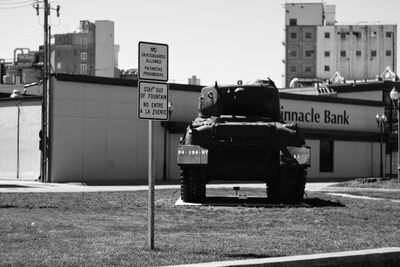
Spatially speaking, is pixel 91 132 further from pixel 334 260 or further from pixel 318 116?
pixel 334 260

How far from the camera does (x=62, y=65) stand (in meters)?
113

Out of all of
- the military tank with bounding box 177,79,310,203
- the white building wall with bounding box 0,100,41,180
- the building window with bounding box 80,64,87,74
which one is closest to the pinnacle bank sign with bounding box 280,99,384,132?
the white building wall with bounding box 0,100,41,180

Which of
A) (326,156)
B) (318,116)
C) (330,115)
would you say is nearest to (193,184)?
(326,156)

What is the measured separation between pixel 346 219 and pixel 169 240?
5.76 m

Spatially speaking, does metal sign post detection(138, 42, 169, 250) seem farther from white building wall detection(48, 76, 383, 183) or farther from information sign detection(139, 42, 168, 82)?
white building wall detection(48, 76, 383, 183)

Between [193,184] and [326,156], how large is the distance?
Result: 32383 mm

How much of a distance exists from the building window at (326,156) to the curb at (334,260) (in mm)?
41675

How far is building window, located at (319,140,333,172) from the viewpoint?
5122 cm

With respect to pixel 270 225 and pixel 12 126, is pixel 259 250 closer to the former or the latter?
A: pixel 270 225

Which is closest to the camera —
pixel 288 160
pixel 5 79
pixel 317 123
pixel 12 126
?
pixel 288 160

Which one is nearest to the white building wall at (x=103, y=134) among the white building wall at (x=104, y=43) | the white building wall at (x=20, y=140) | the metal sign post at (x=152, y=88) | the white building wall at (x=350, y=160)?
the white building wall at (x=20, y=140)

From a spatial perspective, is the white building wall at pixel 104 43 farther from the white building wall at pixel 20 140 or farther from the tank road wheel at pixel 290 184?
the tank road wheel at pixel 290 184

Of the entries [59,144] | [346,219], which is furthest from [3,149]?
[346,219]

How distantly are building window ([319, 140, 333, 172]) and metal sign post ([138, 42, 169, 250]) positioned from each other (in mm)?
41007
